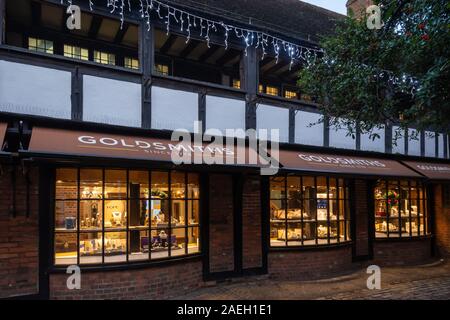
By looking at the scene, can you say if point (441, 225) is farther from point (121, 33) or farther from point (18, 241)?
point (18, 241)

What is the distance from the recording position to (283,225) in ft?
30.5

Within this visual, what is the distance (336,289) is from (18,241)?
20.8ft

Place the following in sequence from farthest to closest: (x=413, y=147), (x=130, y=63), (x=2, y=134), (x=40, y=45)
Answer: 1. (x=413, y=147)
2. (x=130, y=63)
3. (x=40, y=45)
4. (x=2, y=134)

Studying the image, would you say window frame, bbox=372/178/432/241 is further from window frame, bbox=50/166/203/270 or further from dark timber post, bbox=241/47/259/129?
window frame, bbox=50/166/203/270

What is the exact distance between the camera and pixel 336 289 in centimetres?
838

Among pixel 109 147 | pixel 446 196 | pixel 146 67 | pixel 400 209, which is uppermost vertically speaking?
pixel 146 67

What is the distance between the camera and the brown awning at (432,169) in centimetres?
1060

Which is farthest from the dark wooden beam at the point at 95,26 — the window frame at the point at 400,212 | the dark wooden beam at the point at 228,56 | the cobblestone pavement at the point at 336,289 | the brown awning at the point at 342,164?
the window frame at the point at 400,212

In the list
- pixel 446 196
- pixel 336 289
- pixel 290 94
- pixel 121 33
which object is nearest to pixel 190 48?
pixel 121 33

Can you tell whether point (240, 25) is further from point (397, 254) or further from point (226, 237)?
point (397, 254)

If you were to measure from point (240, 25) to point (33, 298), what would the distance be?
695cm

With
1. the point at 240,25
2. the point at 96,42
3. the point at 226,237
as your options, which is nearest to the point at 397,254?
the point at 226,237

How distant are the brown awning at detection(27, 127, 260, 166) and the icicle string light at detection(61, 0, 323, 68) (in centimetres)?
240

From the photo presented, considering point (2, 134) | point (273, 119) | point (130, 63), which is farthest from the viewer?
point (273, 119)
